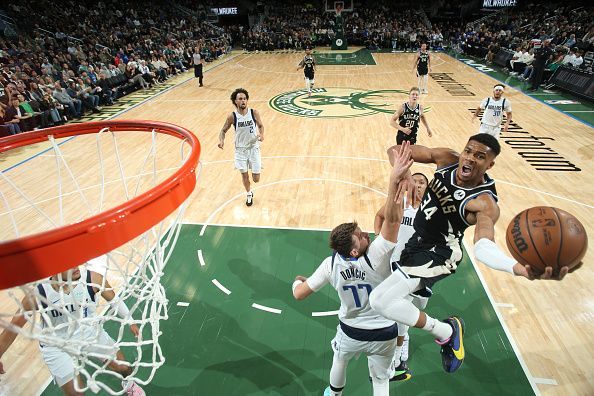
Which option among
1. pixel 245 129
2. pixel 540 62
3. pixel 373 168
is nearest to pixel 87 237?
pixel 245 129

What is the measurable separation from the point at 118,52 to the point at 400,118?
15.9m

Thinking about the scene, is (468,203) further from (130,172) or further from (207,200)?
(130,172)

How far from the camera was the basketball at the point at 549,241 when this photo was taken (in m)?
2.13

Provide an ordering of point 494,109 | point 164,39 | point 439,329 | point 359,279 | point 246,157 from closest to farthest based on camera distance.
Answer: point 359,279, point 439,329, point 246,157, point 494,109, point 164,39

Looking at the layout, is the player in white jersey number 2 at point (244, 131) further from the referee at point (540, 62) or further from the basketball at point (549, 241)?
the referee at point (540, 62)

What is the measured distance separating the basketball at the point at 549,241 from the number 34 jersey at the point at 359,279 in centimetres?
77

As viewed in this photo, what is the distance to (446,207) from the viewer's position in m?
2.82

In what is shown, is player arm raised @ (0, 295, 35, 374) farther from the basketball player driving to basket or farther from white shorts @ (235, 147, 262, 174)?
white shorts @ (235, 147, 262, 174)

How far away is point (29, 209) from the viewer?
641 cm

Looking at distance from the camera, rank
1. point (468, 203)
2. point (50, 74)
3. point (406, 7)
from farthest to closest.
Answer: point (406, 7) → point (50, 74) → point (468, 203)

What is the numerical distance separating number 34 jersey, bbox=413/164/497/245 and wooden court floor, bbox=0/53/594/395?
1.73 metres

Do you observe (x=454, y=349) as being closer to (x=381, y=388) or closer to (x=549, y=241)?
(x=381, y=388)

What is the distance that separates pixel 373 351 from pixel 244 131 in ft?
13.7

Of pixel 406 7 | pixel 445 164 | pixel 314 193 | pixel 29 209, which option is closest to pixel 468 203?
pixel 445 164
